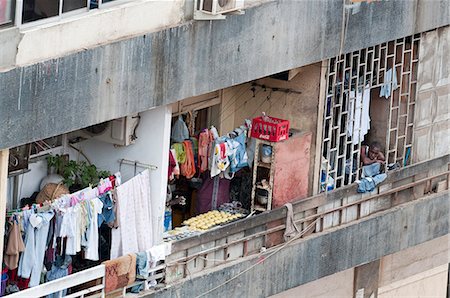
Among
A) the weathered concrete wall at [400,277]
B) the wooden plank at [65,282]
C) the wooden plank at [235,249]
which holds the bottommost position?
the weathered concrete wall at [400,277]

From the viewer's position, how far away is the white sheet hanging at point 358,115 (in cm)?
2244

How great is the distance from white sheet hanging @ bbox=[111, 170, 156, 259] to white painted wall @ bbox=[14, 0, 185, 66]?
1815 millimetres

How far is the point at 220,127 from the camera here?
2198 centimetres

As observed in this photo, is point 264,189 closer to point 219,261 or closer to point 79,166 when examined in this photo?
Result: point 219,261

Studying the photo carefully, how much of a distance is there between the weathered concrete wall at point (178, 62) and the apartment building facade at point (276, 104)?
0.06ft

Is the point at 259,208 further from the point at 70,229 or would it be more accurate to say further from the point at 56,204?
the point at 56,204

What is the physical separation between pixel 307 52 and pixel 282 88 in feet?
4.08

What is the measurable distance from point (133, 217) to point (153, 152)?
2.50 ft

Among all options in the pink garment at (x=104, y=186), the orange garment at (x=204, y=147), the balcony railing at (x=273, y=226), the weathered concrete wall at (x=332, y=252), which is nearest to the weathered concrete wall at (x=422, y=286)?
the weathered concrete wall at (x=332, y=252)

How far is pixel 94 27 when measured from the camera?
57.9 ft

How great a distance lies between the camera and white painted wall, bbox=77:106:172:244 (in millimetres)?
19312

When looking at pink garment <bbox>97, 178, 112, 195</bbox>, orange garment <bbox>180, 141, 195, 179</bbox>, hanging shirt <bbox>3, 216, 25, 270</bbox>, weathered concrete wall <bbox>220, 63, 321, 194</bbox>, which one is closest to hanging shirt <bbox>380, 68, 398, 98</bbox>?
weathered concrete wall <bbox>220, 63, 321, 194</bbox>

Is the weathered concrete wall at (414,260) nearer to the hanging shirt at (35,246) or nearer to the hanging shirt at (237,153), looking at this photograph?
the hanging shirt at (237,153)

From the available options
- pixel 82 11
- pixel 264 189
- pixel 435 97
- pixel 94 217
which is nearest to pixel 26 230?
pixel 94 217
